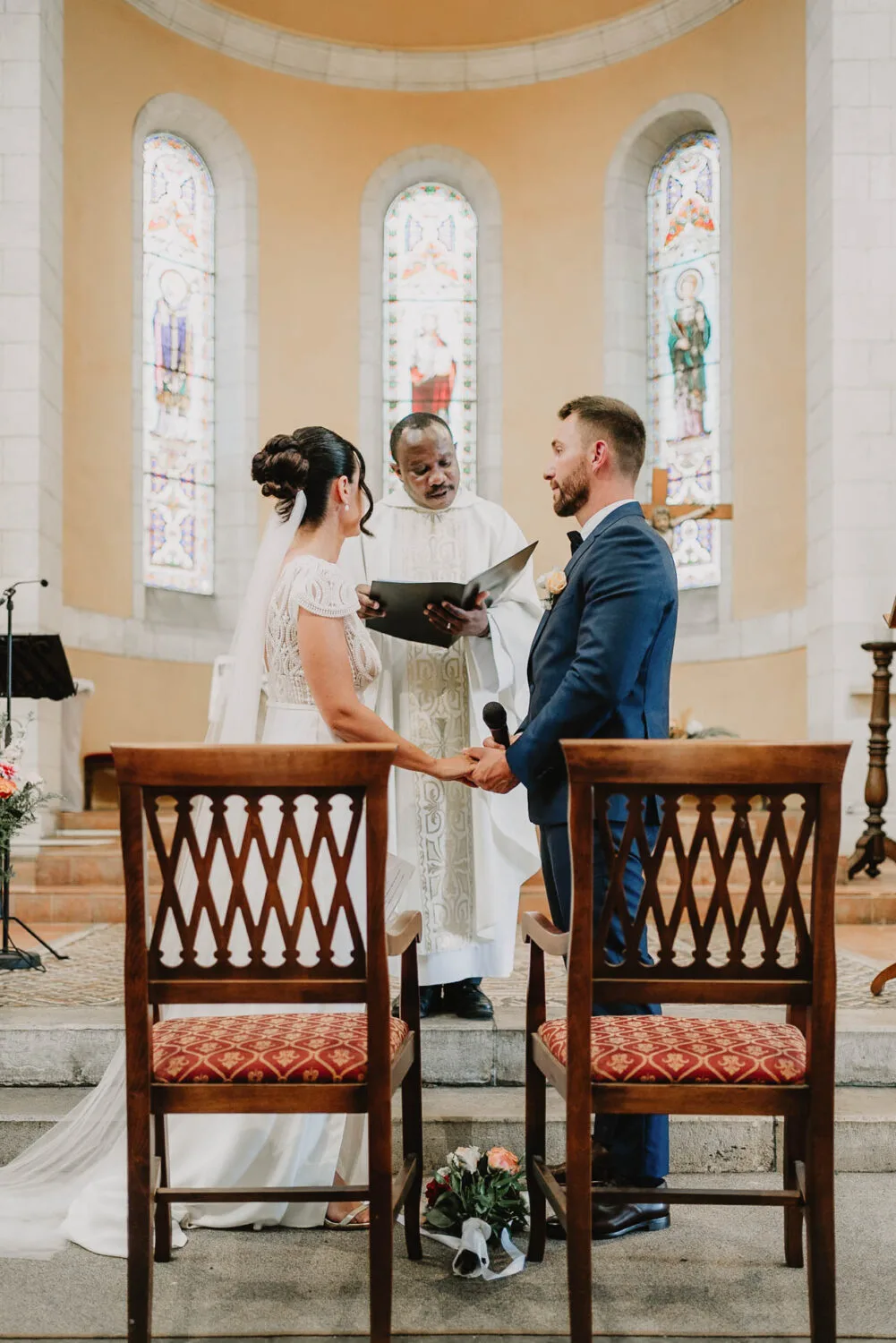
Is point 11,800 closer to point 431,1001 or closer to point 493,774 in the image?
point 431,1001

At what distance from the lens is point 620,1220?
2756 mm

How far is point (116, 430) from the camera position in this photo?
30.2ft

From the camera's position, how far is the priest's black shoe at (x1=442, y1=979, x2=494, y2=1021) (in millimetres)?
3697

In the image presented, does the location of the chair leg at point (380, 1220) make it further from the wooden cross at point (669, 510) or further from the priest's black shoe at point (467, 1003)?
the wooden cross at point (669, 510)

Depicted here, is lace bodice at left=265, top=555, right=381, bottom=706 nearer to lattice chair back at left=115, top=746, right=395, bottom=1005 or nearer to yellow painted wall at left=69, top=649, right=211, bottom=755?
lattice chair back at left=115, top=746, right=395, bottom=1005

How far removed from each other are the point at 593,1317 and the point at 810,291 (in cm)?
685

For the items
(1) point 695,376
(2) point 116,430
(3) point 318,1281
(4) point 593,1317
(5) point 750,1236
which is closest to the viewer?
(4) point 593,1317

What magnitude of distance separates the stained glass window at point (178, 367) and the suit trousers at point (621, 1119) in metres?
7.29

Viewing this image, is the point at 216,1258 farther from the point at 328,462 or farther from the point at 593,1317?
the point at 328,462

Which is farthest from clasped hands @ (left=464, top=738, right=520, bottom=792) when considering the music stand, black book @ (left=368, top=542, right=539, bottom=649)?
the music stand

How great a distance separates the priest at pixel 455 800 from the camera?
365 cm

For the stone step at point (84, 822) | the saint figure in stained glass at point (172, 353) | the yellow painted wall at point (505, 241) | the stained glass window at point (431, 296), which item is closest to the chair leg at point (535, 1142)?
the stone step at point (84, 822)

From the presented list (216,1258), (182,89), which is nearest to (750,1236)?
(216,1258)

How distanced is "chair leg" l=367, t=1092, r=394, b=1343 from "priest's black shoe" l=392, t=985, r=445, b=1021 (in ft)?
5.02
